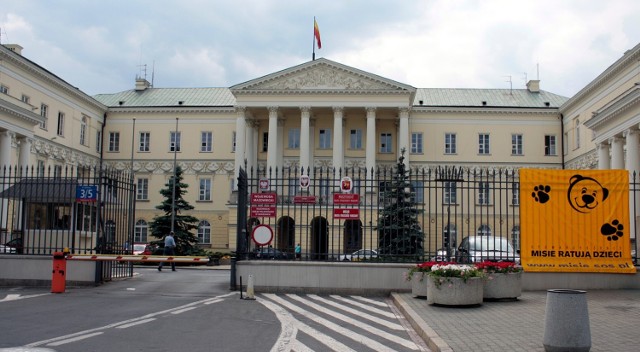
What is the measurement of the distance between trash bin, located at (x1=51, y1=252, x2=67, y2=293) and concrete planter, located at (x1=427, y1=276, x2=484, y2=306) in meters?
10.2

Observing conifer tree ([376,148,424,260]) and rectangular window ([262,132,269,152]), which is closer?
conifer tree ([376,148,424,260])

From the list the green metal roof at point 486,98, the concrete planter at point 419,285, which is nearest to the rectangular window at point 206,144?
the green metal roof at point 486,98

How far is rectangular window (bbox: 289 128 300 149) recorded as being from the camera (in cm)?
6725

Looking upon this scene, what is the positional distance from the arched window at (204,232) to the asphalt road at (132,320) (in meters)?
47.2

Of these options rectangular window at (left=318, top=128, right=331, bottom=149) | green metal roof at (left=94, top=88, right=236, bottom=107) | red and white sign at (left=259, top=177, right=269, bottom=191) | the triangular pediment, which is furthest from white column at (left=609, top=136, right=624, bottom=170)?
green metal roof at (left=94, top=88, right=236, bottom=107)

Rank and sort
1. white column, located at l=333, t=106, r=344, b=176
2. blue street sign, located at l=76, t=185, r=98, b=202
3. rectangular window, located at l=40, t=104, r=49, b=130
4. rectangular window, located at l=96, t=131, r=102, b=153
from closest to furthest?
blue street sign, located at l=76, t=185, r=98, b=202 < rectangular window, located at l=40, t=104, r=49, b=130 < white column, located at l=333, t=106, r=344, b=176 < rectangular window, located at l=96, t=131, r=102, b=153

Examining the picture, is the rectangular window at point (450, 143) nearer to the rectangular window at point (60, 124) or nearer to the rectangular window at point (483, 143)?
the rectangular window at point (483, 143)

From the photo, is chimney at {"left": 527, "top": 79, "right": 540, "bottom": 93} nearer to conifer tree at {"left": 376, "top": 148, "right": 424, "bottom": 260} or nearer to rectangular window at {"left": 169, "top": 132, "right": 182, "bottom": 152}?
rectangular window at {"left": 169, "top": 132, "right": 182, "bottom": 152}

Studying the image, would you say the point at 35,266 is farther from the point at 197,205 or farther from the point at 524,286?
the point at 197,205

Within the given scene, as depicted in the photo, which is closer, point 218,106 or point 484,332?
point 484,332

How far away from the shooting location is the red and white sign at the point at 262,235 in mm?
18527

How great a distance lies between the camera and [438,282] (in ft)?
48.4

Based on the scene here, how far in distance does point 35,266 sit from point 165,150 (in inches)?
1941

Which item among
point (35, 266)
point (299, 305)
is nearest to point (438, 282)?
point (299, 305)
